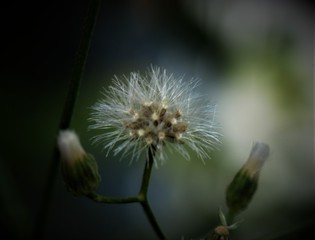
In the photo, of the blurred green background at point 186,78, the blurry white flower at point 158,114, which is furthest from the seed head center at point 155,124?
the blurred green background at point 186,78

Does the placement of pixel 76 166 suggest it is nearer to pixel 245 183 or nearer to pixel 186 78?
pixel 245 183

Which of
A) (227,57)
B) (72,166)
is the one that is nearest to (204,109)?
(72,166)

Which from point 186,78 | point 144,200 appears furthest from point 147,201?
point 186,78

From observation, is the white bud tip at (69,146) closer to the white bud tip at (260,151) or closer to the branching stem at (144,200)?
the branching stem at (144,200)

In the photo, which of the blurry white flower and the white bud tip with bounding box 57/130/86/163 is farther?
the blurry white flower

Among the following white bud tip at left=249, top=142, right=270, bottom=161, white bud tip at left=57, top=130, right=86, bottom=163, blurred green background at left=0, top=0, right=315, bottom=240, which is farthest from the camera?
blurred green background at left=0, top=0, right=315, bottom=240

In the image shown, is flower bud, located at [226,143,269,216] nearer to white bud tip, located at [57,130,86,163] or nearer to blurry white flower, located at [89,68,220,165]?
blurry white flower, located at [89,68,220,165]

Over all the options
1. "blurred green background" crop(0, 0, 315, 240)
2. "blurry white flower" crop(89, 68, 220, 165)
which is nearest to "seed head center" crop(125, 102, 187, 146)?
"blurry white flower" crop(89, 68, 220, 165)
